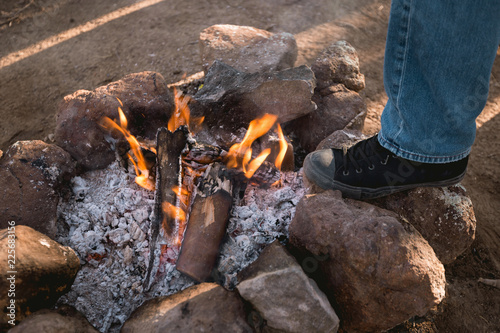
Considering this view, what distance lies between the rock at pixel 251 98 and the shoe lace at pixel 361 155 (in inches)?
21.0

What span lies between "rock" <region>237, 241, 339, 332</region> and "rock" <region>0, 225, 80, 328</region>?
82 centimetres

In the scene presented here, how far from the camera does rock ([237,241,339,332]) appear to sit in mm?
1412

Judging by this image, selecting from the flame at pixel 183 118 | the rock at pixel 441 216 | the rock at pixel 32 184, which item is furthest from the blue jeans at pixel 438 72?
the rock at pixel 32 184

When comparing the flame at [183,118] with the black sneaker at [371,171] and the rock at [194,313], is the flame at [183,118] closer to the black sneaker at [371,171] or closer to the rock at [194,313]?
the black sneaker at [371,171]

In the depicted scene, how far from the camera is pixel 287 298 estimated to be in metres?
1.44

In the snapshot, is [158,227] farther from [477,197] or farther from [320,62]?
[477,197]

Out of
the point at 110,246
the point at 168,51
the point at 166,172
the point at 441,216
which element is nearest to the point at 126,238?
the point at 110,246

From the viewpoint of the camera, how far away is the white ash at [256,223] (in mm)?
1774

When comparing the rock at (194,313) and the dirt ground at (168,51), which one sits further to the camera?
the dirt ground at (168,51)

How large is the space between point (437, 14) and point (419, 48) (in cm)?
15

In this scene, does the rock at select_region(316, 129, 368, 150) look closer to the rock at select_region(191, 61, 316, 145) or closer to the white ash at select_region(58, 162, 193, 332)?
the rock at select_region(191, 61, 316, 145)

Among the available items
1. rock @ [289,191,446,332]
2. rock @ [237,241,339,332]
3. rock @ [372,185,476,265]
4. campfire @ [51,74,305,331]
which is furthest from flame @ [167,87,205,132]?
rock @ [372,185,476,265]

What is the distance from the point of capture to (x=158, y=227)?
6.25 feet

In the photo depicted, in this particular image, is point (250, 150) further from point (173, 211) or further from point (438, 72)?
point (438, 72)
